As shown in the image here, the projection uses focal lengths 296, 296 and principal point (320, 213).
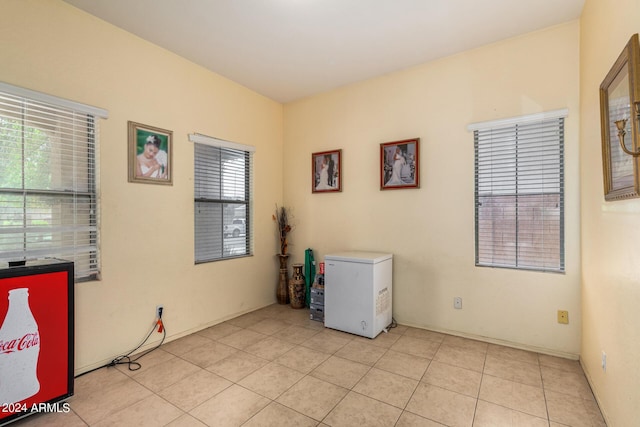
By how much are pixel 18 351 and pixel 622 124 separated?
3472mm

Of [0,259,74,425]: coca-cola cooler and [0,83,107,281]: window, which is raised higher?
[0,83,107,281]: window

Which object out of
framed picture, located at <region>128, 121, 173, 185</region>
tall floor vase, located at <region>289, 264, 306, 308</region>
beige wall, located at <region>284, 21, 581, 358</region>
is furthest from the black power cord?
beige wall, located at <region>284, 21, 581, 358</region>

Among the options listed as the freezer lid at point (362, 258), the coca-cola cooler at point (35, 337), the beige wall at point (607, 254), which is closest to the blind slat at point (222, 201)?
the freezer lid at point (362, 258)

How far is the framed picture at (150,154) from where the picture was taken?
2.68 meters

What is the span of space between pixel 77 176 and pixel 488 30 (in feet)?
12.2

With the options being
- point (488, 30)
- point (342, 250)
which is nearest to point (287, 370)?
point (342, 250)

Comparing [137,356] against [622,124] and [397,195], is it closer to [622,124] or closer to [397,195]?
[397,195]

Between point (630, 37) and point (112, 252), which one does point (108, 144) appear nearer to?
point (112, 252)

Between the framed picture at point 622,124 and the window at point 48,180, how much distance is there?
3.42 metres

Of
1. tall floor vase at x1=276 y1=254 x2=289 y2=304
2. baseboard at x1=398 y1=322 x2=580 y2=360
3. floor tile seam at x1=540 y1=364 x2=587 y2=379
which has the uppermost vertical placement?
tall floor vase at x1=276 y1=254 x2=289 y2=304

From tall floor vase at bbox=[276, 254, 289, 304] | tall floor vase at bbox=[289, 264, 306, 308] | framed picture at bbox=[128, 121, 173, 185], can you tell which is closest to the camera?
framed picture at bbox=[128, 121, 173, 185]

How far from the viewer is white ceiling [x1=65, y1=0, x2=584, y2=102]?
2320 millimetres

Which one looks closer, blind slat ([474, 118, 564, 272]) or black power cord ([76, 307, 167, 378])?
black power cord ([76, 307, 167, 378])

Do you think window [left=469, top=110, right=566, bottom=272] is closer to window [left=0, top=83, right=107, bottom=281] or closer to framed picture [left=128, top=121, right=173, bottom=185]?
framed picture [left=128, top=121, right=173, bottom=185]
